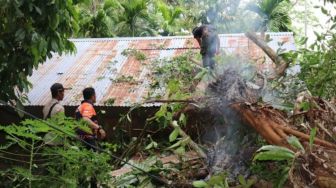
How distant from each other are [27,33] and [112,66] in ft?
9.61

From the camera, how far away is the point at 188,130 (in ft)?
14.0

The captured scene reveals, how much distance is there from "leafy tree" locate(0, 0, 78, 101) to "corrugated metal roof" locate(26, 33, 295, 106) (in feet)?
4.34

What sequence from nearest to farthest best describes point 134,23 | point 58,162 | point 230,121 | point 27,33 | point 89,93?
point 230,121, point 58,162, point 27,33, point 89,93, point 134,23

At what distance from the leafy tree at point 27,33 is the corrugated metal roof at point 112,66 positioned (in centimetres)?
132

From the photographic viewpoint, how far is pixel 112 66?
7.32m

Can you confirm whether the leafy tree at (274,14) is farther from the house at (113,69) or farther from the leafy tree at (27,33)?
the leafy tree at (27,33)

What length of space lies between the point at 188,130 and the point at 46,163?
4.63 ft

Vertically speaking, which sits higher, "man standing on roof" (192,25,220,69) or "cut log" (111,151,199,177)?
"man standing on roof" (192,25,220,69)

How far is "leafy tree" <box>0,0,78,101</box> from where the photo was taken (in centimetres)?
435

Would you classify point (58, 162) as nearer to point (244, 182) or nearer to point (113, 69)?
point (244, 182)

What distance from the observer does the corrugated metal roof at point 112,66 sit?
639 centimetres

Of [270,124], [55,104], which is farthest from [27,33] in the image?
[270,124]

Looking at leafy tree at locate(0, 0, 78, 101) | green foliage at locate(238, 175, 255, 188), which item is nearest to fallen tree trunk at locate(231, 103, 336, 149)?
green foliage at locate(238, 175, 255, 188)

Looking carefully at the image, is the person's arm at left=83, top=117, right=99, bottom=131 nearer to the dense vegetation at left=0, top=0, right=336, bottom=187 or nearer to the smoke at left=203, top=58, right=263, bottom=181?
the dense vegetation at left=0, top=0, right=336, bottom=187
